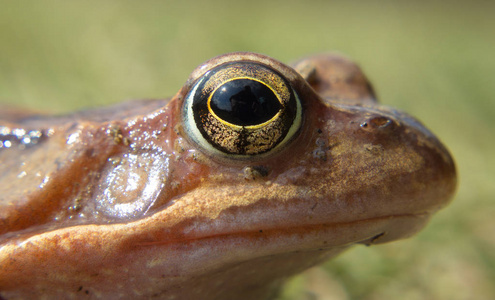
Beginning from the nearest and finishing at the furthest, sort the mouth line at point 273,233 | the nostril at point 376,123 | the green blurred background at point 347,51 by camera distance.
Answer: the mouth line at point 273,233, the nostril at point 376,123, the green blurred background at point 347,51

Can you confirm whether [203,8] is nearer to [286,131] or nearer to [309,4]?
[309,4]

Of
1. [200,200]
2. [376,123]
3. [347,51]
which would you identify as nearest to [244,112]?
Answer: [200,200]

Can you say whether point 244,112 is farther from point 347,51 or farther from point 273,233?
point 347,51

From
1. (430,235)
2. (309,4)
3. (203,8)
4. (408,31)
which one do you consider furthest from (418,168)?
(309,4)

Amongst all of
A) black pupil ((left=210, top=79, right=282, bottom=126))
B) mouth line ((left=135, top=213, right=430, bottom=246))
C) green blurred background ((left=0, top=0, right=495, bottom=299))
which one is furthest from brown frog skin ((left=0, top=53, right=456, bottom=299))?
green blurred background ((left=0, top=0, right=495, bottom=299))

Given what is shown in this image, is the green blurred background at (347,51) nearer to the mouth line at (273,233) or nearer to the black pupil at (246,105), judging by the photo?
the mouth line at (273,233)

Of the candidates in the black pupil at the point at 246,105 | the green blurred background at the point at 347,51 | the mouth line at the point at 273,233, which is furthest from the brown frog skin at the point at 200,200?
the green blurred background at the point at 347,51
